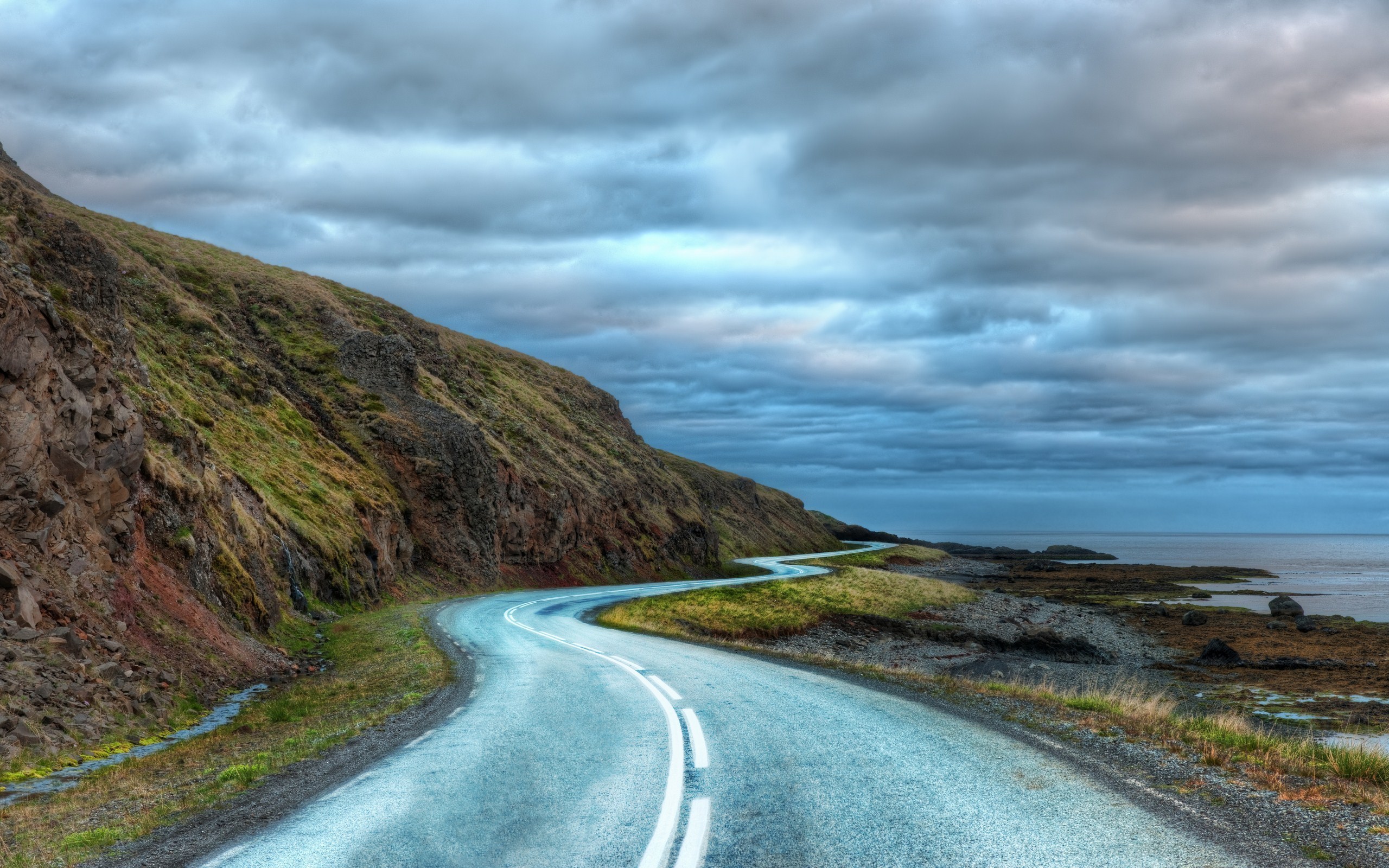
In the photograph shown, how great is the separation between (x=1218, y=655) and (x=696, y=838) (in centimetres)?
4327

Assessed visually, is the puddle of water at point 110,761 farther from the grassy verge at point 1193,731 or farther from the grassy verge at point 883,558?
the grassy verge at point 883,558

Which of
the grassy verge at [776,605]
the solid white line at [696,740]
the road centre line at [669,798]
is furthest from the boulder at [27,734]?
the grassy verge at [776,605]

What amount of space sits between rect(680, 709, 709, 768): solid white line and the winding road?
0.04 meters

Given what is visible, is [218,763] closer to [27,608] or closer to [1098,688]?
[27,608]

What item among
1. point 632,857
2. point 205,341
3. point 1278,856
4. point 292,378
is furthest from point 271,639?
point 292,378

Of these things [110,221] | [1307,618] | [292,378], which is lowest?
[1307,618]

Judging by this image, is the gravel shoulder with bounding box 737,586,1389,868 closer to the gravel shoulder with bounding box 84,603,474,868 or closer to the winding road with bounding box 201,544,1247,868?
the winding road with bounding box 201,544,1247,868

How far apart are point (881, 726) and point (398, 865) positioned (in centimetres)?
704

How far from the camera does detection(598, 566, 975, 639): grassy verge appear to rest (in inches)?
1532

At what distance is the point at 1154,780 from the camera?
880 cm

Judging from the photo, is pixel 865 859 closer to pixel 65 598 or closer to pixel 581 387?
pixel 65 598

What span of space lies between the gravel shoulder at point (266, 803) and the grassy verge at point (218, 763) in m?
0.24

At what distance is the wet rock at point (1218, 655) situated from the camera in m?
40.2

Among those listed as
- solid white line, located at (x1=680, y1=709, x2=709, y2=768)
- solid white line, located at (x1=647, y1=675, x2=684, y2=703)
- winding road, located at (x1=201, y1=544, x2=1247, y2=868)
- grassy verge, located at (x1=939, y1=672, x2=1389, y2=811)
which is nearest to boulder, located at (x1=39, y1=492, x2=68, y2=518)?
winding road, located at (x1=201, y1=544, x2=1247, y2=868)
